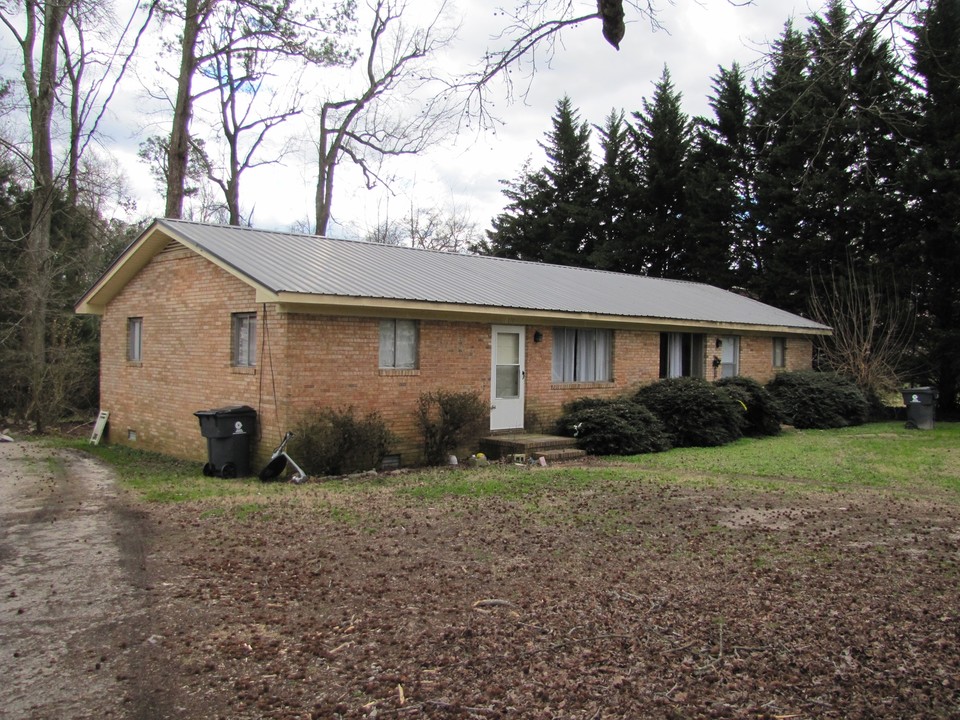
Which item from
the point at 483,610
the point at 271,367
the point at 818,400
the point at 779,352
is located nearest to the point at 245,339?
the point at 271,367

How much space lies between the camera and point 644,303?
62.8ft

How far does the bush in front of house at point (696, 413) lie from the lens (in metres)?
16.1

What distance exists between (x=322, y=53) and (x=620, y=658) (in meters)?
24.0

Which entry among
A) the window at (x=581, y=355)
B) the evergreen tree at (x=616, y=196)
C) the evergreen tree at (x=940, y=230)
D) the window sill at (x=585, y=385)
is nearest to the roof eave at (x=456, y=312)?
the window at (x=581, y=355)

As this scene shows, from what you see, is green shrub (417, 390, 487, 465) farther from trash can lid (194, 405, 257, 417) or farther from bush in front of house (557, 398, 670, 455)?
trash can lid (194, 405, 257, 417)

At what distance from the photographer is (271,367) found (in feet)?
40.5

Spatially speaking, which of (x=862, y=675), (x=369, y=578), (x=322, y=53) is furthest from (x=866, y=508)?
(x=322, y=53)

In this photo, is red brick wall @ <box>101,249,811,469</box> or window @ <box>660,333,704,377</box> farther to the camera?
window @ <box>660,333,704,377</box>

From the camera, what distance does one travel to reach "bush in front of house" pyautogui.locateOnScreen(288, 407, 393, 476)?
11.8 metres

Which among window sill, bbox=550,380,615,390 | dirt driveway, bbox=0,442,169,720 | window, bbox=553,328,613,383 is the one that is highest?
window, bbox=553,328,613,383

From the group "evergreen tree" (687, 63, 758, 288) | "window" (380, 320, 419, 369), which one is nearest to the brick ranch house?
"window" (380, 320, 419, 369)

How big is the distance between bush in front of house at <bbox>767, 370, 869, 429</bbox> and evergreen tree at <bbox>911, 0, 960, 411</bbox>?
13.3 feet

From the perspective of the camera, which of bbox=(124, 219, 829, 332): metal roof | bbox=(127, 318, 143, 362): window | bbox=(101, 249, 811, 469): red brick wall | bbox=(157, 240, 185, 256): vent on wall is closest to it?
bbox=(101, 249, 811, 469): red brick wall

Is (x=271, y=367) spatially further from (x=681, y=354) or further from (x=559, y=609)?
(x=681, y=354)
